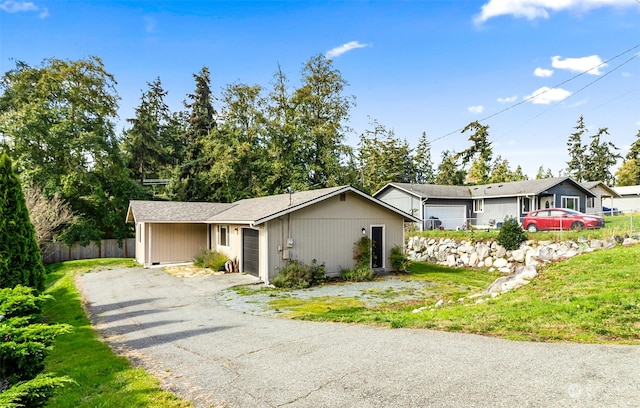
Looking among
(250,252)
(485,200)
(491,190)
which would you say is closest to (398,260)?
(250,252)

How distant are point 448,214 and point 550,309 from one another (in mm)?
21251

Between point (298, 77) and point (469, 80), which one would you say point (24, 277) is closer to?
point (469, 80)

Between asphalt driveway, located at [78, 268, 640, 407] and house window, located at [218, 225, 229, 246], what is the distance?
9.79 meters

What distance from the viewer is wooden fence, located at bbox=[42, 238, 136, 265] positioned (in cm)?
2248

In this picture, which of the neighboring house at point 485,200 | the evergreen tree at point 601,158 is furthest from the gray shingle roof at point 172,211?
the evergreen tree at point 601,158

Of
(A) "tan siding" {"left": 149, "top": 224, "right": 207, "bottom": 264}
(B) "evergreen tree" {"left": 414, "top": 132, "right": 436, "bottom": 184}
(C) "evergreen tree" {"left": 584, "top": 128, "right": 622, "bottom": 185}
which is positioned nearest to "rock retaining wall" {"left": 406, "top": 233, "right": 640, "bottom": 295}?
(A) "tan siding" {"left": 149, "top": 224, "right": 207, "bottom": 264}

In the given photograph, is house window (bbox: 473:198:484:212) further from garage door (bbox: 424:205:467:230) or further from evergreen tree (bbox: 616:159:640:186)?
evergreen tree (bbox: 616:159:640:186)

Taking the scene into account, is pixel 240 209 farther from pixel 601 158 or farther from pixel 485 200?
pixel 601 158

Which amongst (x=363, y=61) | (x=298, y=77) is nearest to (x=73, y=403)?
(x=363, y=61)

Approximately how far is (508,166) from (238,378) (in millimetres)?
51240

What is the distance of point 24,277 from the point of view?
8.11 meters

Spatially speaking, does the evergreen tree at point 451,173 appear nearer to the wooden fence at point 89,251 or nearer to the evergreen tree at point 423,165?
the evergreen tree at point 423,165

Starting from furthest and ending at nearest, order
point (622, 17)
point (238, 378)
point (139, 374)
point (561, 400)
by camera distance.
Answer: point (622, 17) < point (139, 374) < point (238, 378) < point (561, 400)

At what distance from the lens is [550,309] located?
6875mm
